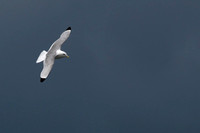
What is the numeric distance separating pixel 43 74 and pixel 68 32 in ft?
16.1

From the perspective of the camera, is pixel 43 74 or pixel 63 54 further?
pixel 63 54

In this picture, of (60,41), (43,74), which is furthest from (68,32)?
(43,74)

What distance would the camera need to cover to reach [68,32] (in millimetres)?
41375

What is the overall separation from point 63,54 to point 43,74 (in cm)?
338

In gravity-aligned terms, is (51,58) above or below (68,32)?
below

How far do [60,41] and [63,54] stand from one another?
43.0 inches

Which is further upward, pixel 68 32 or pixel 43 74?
pixel 68 32

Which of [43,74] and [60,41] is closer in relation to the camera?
[43,74]

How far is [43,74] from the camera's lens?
3831 centimetres

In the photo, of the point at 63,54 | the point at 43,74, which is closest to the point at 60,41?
the point at 63,54

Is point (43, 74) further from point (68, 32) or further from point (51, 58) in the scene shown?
point (68, 32)

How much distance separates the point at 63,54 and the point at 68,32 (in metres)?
1.92

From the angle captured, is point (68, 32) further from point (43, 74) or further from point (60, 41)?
point (43, 74)

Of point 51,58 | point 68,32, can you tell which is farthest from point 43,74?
point 68,32
